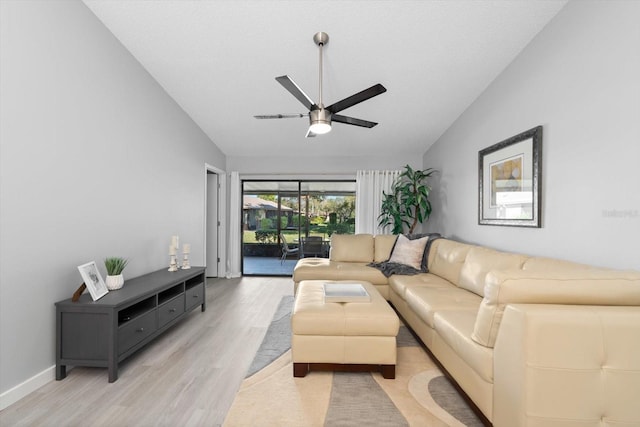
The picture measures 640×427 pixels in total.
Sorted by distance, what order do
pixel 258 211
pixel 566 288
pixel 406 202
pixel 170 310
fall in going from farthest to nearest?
pixel 258 211, pixel 406 202, pixel 170 310, pixel 566 288

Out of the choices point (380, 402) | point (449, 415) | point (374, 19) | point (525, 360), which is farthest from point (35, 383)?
point (374, 19)

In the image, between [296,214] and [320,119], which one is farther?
[296,214]

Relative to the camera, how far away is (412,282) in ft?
10.5

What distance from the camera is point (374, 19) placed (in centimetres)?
260

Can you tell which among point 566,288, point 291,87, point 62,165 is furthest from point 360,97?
point 62,165

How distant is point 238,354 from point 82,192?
184 cm

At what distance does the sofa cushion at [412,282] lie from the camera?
3.07 meters

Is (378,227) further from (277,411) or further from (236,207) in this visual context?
Answer: (277,411)

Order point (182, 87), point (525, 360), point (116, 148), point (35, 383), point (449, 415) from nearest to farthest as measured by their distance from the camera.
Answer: point (525, 360)
point (449, 415)
point (35, 383)
point (116, 148)
point (182, 87)

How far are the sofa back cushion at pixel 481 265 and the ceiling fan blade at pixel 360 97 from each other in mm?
1757

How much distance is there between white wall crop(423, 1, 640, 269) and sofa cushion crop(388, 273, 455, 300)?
29.6 inches

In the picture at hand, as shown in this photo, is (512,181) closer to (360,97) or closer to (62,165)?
(360,97)

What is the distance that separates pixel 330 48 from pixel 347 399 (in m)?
2.98

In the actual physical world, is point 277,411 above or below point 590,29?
below
